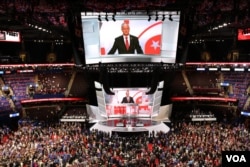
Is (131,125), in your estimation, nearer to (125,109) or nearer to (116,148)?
(125,109)

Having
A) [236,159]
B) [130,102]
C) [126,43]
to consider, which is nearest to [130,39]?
[126,43]

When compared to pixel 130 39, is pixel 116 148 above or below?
below

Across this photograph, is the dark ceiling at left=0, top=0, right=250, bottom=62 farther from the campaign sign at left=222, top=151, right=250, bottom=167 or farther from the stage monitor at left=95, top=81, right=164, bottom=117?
the campaign sign at left=222, top=151, right=250, bottom=167

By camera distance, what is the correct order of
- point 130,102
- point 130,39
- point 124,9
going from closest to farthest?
point 124,9
point 130,39
point 130,102

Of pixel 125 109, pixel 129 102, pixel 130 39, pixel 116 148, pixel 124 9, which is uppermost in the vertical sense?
pixel 124 9

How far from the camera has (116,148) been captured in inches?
875

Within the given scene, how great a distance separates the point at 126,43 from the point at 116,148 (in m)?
12.4

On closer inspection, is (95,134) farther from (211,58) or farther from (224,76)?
(211,58)

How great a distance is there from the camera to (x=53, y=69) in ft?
129

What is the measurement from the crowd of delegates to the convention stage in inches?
135

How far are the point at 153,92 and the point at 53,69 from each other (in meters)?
14.4

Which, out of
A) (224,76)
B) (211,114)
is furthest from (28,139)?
(224,76)

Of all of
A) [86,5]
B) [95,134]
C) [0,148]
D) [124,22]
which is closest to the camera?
[0,148]

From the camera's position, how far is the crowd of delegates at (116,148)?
18219mm
